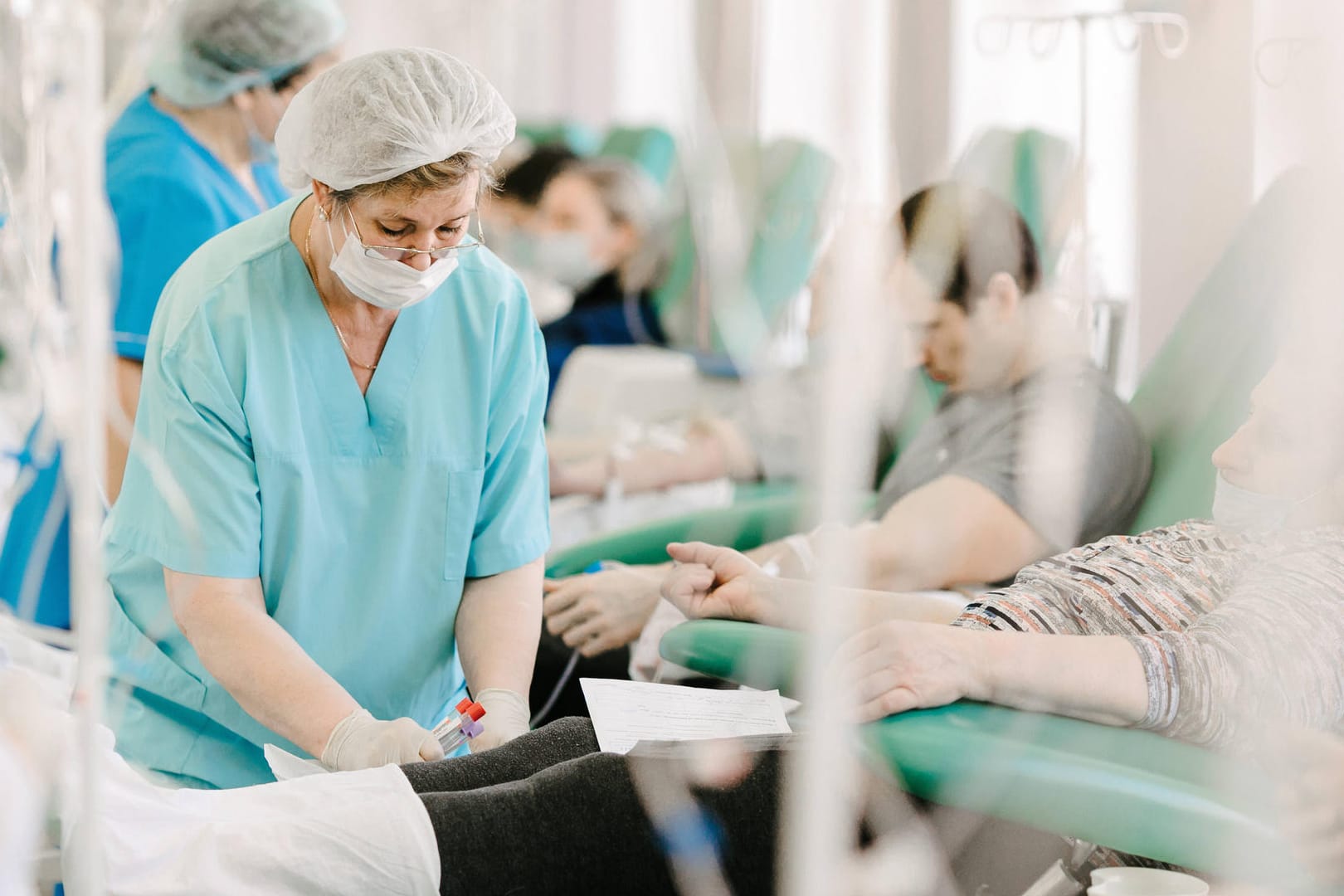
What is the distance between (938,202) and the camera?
146 centimetres

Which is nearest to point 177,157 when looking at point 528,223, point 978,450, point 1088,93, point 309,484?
point 309,484

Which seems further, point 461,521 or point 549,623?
point 549,623

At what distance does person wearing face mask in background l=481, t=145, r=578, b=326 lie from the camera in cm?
307

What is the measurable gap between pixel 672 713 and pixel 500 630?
6.8 inches

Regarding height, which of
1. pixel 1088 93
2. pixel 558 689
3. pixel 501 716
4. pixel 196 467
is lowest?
pixel 558 689

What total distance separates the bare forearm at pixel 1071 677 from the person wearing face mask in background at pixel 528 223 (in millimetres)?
2200

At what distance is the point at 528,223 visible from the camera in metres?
3.25

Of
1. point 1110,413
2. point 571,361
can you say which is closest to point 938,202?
point 1110,413

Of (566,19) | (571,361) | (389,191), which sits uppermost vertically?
(566,19)

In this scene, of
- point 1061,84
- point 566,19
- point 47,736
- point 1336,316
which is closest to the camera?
point 47,736

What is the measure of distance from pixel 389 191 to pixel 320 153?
57mm

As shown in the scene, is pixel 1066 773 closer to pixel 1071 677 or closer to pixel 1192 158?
pixel 1071 677

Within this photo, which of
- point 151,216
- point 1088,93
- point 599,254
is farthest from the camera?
point 599,254

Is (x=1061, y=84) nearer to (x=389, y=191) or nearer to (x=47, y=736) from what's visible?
(x=389, y=191)
